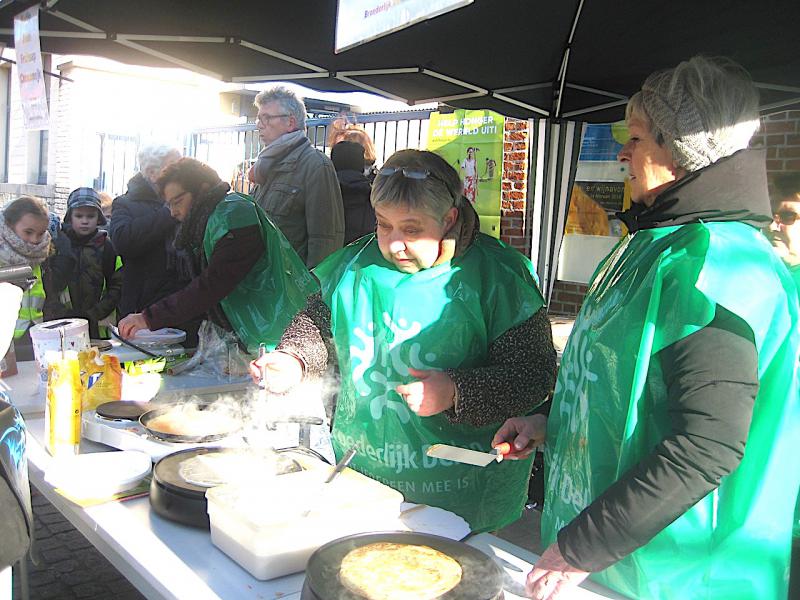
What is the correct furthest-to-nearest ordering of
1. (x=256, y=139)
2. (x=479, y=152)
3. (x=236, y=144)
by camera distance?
(x=236, y=144) < (x=256, y=139) < (x=479, y=152)

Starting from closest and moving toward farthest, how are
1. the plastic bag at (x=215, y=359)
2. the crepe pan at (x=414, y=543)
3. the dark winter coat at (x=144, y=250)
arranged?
the crepe pan at (x=414, y=543)
the plastic bag at (x=215, y=359)
the dark winter coat at (x=144, y=250)

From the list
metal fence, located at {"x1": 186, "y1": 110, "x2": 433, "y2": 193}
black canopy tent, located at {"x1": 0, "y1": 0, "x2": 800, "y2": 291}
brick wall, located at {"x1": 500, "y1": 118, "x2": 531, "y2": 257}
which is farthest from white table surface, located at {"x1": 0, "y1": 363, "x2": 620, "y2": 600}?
metal fence, located at {"x1": 186, "y1": 110, "x2": 433, "y2": 193}

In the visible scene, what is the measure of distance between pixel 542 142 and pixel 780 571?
3095 mm

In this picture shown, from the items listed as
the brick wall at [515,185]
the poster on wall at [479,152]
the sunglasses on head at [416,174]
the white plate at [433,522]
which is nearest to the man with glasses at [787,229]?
the sunglasses on head at [416,174]

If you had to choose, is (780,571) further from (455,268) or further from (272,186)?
(272,186)

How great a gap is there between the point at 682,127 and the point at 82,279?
476cm

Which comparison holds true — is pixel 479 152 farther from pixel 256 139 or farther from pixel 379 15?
pixel 379 15

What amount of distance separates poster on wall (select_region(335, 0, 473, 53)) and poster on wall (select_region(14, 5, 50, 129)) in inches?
66.0

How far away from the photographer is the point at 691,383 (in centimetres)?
120

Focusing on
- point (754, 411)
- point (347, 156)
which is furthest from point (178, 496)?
point (347, 156)

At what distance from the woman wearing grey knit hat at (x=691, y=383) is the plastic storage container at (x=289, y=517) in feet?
1.23

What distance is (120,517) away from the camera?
64.1 inches

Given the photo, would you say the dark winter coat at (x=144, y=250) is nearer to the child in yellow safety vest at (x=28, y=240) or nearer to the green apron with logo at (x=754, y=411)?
the child in yellow safety vest at (x=28, y=240)

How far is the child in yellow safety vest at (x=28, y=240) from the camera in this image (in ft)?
15.1
